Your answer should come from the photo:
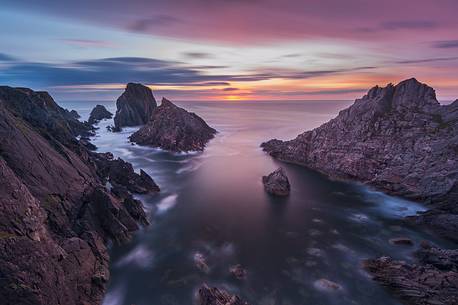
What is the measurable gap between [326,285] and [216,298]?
38.7ft

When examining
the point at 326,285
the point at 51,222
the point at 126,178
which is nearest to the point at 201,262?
the point at 326,285

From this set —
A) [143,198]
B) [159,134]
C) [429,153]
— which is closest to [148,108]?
[159,134]

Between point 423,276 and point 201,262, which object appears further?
point 201,262

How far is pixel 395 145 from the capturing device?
60.2 meters

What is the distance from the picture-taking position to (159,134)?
9669 cm

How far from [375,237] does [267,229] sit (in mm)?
14491

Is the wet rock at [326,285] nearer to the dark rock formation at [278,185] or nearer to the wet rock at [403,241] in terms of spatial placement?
the wet rock at [403,241]

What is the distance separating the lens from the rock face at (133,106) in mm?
134175

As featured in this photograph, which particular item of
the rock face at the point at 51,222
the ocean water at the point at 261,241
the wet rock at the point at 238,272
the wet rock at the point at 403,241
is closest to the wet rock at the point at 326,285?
the ocean water at the point at 261,241

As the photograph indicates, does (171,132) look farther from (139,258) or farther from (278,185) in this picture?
(139,258)

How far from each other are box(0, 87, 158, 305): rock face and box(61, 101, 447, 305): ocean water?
2.99 meters

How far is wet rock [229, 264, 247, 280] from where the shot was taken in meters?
30.4

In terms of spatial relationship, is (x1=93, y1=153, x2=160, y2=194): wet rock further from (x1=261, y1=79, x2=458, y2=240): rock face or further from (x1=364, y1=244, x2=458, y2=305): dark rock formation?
(x1=261, y1=79, x2=458, y2=240): rock face

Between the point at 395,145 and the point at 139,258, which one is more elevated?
the point at 395,145
